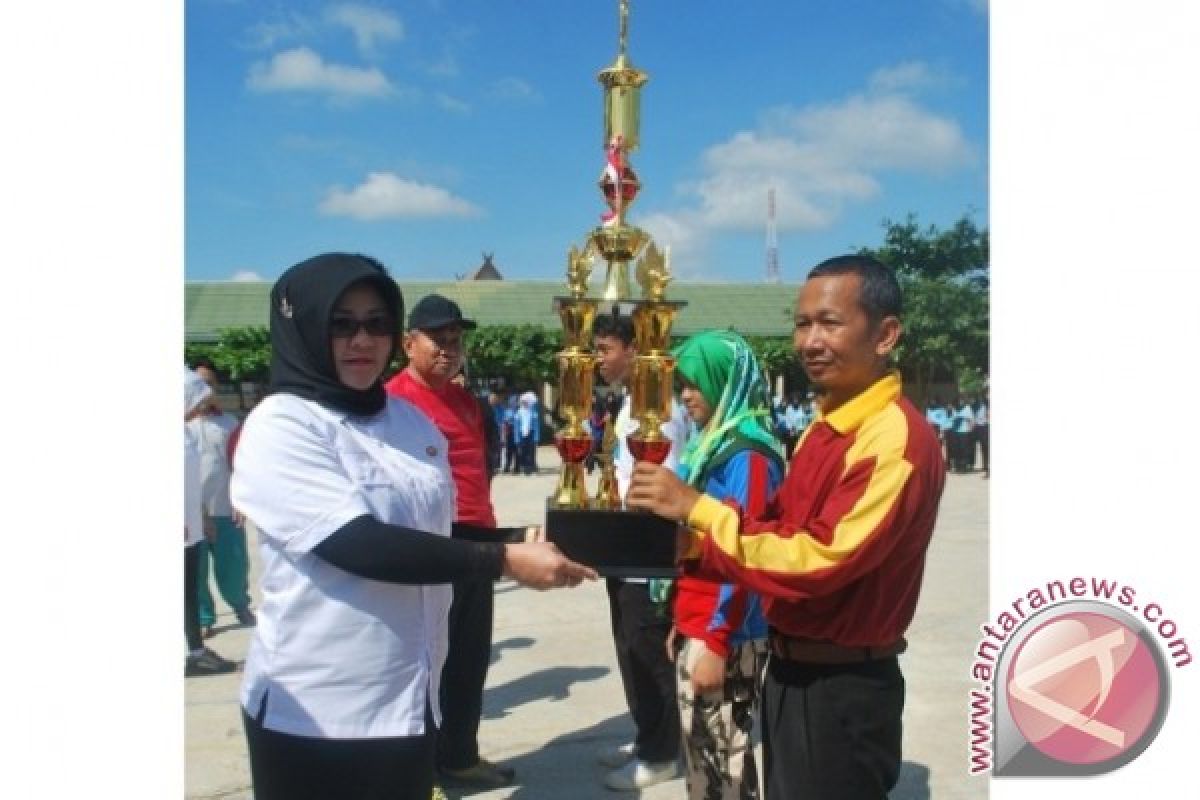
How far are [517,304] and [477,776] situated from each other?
1151 inches

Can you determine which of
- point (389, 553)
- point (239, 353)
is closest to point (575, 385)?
point (389, 553)

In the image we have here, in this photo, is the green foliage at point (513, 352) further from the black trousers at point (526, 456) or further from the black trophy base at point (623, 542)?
the black trophy base at point (623, 542)

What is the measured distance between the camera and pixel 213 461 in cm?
654

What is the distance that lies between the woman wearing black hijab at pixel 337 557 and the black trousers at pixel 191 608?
4003mm

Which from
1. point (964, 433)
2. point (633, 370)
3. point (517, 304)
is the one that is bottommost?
point (964, 433)

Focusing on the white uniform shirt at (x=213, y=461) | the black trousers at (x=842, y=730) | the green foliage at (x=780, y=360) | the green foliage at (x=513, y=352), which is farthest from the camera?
the green foliage at (x=780, y=360)

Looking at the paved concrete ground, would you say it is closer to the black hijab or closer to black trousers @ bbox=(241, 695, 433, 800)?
black trousers @ bbox=(241, 695, 433, 800)

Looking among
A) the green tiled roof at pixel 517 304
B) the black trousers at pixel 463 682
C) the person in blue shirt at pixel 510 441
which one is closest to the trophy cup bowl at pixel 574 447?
the black trousers at pixel 463 682

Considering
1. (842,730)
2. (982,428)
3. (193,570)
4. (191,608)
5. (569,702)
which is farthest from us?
(982,428)

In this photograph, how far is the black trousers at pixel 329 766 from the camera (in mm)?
2137

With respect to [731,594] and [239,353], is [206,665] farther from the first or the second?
[239,353]

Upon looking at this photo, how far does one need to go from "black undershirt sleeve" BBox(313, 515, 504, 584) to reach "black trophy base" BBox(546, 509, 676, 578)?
0.73 m

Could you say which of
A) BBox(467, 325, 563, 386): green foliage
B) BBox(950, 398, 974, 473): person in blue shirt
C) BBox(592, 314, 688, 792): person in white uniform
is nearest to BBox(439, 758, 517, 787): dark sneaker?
BBox(592, 314, 688, 792): person in white uniform

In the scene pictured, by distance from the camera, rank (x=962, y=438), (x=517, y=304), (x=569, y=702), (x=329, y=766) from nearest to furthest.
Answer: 1. (x=329, y=766)
2. (x=569, y=702)
3. (x=962, y=438)
4. (x=517, y=304)
